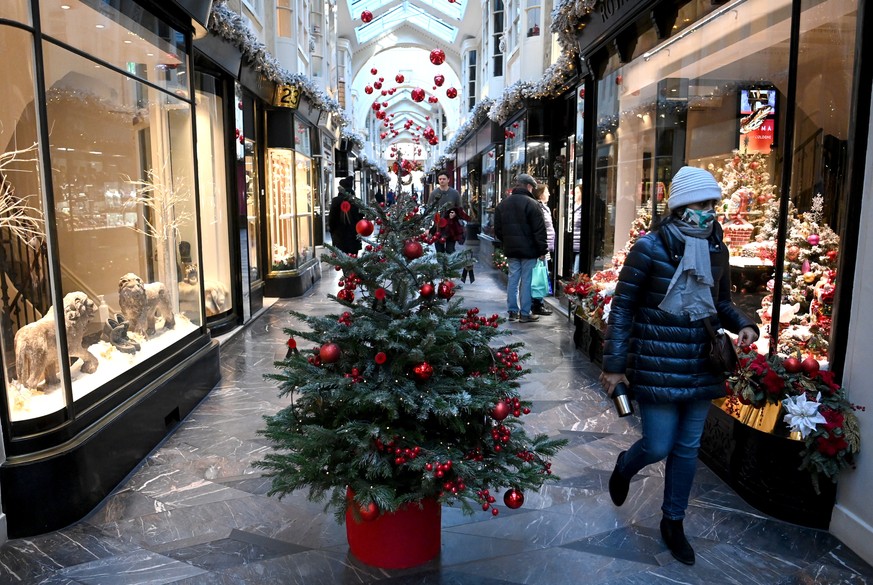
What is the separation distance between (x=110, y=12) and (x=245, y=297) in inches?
176

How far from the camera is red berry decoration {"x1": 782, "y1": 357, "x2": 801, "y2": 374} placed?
3.21 meters

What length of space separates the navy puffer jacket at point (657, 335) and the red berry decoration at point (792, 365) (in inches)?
26.4

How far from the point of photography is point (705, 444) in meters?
3.95

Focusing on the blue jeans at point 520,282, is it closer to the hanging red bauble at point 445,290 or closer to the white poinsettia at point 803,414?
the white poinsettia at point 803,414

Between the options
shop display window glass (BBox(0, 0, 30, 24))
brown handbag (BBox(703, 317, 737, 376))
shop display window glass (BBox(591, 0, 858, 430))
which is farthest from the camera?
shop display window glass (BBox(591, 0, 858, 430))

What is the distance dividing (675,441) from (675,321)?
0.57 m

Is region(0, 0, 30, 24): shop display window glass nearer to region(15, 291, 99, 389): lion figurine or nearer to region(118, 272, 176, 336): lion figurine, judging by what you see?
region(15, 291, 99, 389): lion figurine

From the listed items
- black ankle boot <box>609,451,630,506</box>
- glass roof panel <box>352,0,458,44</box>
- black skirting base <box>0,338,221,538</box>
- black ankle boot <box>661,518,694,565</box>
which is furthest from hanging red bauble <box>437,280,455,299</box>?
glass roof panel <box>352,0,458,44</box>

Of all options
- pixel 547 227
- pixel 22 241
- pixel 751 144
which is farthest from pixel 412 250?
pixel 547 227

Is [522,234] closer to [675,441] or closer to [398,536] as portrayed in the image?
[675,441]

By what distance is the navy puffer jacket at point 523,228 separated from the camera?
25.6 feet

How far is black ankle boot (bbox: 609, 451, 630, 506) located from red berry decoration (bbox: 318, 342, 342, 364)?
5.22 ft

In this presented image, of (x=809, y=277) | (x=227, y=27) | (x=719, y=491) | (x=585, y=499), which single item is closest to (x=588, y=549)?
(x=585, y=499)

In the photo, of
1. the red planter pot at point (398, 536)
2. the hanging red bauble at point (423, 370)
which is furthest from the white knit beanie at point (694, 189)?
the red planter pot at point (398, 536)
